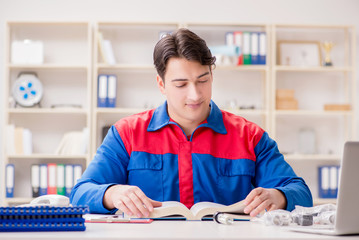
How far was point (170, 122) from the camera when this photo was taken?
1.97m

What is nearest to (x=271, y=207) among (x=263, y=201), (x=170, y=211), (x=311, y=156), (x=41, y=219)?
(x=263, y=201)

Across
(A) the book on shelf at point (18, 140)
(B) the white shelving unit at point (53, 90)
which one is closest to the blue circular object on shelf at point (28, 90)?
(B) the white shelving unit at point (53, 90)

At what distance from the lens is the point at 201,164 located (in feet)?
6.28

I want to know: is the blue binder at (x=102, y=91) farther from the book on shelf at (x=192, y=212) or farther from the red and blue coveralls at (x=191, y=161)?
the book on shelf at (x=192, y=212)

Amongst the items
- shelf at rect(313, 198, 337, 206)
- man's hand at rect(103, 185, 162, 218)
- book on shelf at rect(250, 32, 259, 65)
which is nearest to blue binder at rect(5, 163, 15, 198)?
book on shelf at rect(250, 32, 259, 65)

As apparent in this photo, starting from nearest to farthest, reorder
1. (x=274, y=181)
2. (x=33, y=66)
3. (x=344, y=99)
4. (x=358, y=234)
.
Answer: (x=358, y=234) < (x=274, y=181) < (x=33, y=66) < (x=344, y=99)

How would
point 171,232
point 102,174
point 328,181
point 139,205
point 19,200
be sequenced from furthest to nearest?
point 328,181
point 19,200
point 102,174
point 139,205
point 171,232

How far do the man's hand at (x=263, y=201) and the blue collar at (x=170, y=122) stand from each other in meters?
0.42

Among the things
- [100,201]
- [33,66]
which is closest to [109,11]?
[33,66]

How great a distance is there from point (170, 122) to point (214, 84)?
8.66 feet

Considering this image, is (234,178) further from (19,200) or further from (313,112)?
(19,200)

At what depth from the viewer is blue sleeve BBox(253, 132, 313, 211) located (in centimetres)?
177

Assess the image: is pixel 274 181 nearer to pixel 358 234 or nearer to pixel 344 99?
pixel 358 234

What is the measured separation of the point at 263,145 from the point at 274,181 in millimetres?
161
